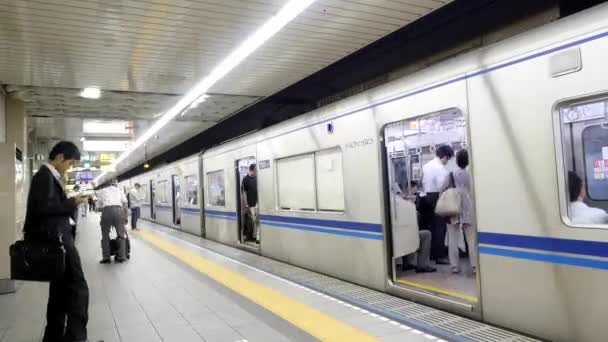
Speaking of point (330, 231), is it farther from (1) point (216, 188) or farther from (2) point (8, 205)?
(1) point (216, 188)

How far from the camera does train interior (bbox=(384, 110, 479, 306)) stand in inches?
192

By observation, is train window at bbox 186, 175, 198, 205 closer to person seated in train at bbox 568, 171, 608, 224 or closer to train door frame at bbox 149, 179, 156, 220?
train door frame at bbox 149, 179, 156, 220

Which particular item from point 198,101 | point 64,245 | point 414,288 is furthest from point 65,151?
point 198,101

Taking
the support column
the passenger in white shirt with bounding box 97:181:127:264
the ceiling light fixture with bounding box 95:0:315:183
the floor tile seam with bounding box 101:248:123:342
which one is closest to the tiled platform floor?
the floor tile seam with bounding box 101:248:123:342

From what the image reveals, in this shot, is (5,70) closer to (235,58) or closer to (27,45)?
(27,45)

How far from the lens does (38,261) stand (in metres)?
3.26

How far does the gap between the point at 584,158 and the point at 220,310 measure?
3412 mm

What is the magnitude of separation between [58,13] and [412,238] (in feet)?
14.2

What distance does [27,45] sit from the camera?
503cm

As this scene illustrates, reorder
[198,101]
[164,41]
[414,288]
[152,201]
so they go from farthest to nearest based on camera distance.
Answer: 1. [152,201]
2. [198,101]
3. [164,41]
4. [414,288]

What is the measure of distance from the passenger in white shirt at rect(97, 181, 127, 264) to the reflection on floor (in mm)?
4875

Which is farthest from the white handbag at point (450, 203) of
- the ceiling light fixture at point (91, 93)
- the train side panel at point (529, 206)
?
the ceiling light fixture at point (91, 93)

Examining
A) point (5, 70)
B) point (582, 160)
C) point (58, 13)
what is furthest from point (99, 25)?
point (582, 160)

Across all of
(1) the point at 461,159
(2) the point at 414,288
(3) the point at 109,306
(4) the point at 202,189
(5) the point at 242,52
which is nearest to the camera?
(2) the point at 414,288
